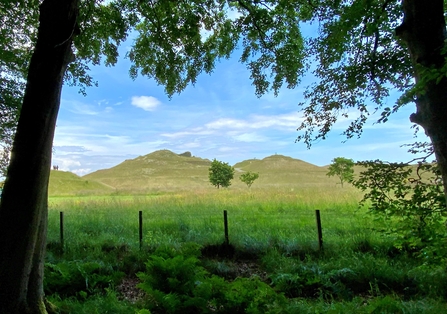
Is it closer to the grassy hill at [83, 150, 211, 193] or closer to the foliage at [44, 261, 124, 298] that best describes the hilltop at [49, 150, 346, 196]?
the grassy hill at [83, 150, 211, 193]

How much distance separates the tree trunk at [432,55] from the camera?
2.66 meters

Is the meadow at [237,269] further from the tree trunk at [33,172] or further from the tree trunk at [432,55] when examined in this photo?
the tree trunk at [432,55]

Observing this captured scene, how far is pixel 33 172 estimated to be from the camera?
3412 millimetres

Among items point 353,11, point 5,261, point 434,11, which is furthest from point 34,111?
point 434,11

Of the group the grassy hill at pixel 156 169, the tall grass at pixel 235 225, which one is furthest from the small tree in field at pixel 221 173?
the grassy hill at pixel 156 169

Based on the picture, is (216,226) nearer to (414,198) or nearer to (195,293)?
(195,293)

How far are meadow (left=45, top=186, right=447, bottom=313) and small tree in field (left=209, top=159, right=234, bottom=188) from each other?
142 feet

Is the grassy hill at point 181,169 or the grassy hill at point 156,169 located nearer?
the grassy hill at point 181,169

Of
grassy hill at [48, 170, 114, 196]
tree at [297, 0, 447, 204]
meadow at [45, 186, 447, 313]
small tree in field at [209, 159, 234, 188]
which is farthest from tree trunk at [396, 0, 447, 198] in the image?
small tree in field at [209, 159, 234, 188]

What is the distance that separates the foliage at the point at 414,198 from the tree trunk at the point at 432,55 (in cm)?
165

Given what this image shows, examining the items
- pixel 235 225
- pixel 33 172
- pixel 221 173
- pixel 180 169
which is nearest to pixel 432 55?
pixel 33 172

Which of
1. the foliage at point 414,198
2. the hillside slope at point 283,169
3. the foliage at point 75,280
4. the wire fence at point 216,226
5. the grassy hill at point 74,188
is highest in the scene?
the hillside slope at point 283,169

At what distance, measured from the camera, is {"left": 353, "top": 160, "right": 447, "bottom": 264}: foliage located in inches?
167

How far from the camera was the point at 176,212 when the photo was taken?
1330cm
